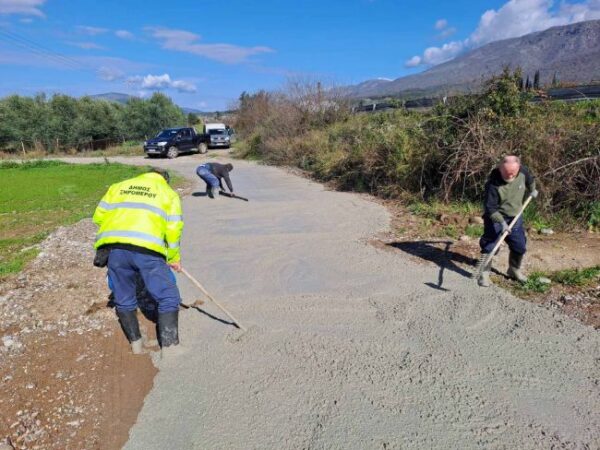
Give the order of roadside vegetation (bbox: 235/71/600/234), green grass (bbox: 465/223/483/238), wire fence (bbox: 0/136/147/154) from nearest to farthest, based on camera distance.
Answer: green grass (bbox: 465/223/483/238) < roadside vegetation (bbox: 235/71/600/234) < wire fence (bbox: 0/136/147/154)

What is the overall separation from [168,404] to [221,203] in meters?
7.81

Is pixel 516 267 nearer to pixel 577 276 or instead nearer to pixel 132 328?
Answer: pixel 577 276

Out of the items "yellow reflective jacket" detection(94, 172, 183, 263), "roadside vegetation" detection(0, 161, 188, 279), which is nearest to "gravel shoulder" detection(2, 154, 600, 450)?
"yellow reflective jacket" detection(94, 172, 183, 263)

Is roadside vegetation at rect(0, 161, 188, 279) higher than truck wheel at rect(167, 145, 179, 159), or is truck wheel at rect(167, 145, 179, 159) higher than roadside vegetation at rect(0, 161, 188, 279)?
truck wheel at rect(167, 145, 179, 159)

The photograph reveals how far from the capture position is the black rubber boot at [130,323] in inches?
148

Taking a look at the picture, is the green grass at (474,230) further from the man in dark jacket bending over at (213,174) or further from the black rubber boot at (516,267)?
the man in dark jacket bending over at (213,174)

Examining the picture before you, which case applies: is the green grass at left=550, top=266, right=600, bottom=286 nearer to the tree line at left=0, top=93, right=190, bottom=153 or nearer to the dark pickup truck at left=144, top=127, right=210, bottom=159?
the dark pickup truck at left=144, top=127, right=210, bottom=159

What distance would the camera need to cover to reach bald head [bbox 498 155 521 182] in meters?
4.69

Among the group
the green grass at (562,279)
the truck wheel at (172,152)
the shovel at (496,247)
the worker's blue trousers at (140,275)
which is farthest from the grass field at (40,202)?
the green grass at (562,279)

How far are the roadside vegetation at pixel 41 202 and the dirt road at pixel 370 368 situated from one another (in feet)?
12.9

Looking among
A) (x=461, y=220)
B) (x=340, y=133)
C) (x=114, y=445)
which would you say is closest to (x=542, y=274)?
(x=461, y=220)

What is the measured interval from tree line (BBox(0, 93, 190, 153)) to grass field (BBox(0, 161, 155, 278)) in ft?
48.0

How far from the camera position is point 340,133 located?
1600cm

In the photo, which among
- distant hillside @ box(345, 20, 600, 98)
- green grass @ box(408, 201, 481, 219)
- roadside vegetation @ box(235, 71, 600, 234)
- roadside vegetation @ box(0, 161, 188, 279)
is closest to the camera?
roadside vegetation @ box(235, 71, 600, 234)
